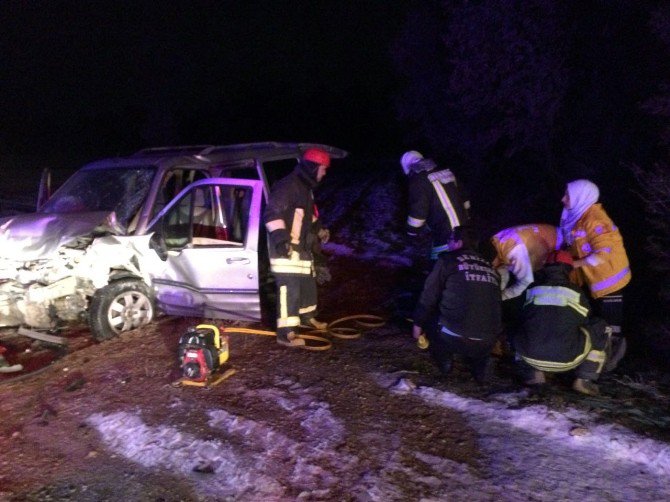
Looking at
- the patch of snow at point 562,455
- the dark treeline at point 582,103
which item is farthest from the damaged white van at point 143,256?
the dark treeline at point 582,103

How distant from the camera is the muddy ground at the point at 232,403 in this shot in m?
3.42

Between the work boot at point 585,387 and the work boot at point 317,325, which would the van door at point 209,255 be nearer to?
the work boot at point 317,325

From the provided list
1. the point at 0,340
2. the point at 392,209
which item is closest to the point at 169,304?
the point at 0,340

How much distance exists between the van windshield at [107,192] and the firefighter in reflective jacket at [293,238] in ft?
5.92

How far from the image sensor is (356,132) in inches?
1521

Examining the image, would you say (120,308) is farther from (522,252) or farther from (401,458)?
(522,252)

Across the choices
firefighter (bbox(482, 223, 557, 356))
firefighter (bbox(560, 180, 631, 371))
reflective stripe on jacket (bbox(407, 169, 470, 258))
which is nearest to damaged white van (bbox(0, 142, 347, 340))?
reflective stripe on jacket (bbox(407, 169, 470, 258))

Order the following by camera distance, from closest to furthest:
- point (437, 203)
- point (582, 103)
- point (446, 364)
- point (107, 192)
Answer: point (446, 364)
point (437, 203)
point (107, 192)
point (582, 103)

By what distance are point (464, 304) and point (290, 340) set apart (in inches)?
72.1

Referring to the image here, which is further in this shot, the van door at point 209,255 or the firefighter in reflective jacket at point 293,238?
the van door at point 209,255

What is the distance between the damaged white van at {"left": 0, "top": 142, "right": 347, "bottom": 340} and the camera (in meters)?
5.33

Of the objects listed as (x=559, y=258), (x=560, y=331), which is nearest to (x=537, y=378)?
(x=560, y=331)

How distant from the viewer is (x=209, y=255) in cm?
545

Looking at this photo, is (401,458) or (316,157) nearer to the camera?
(401,458)
